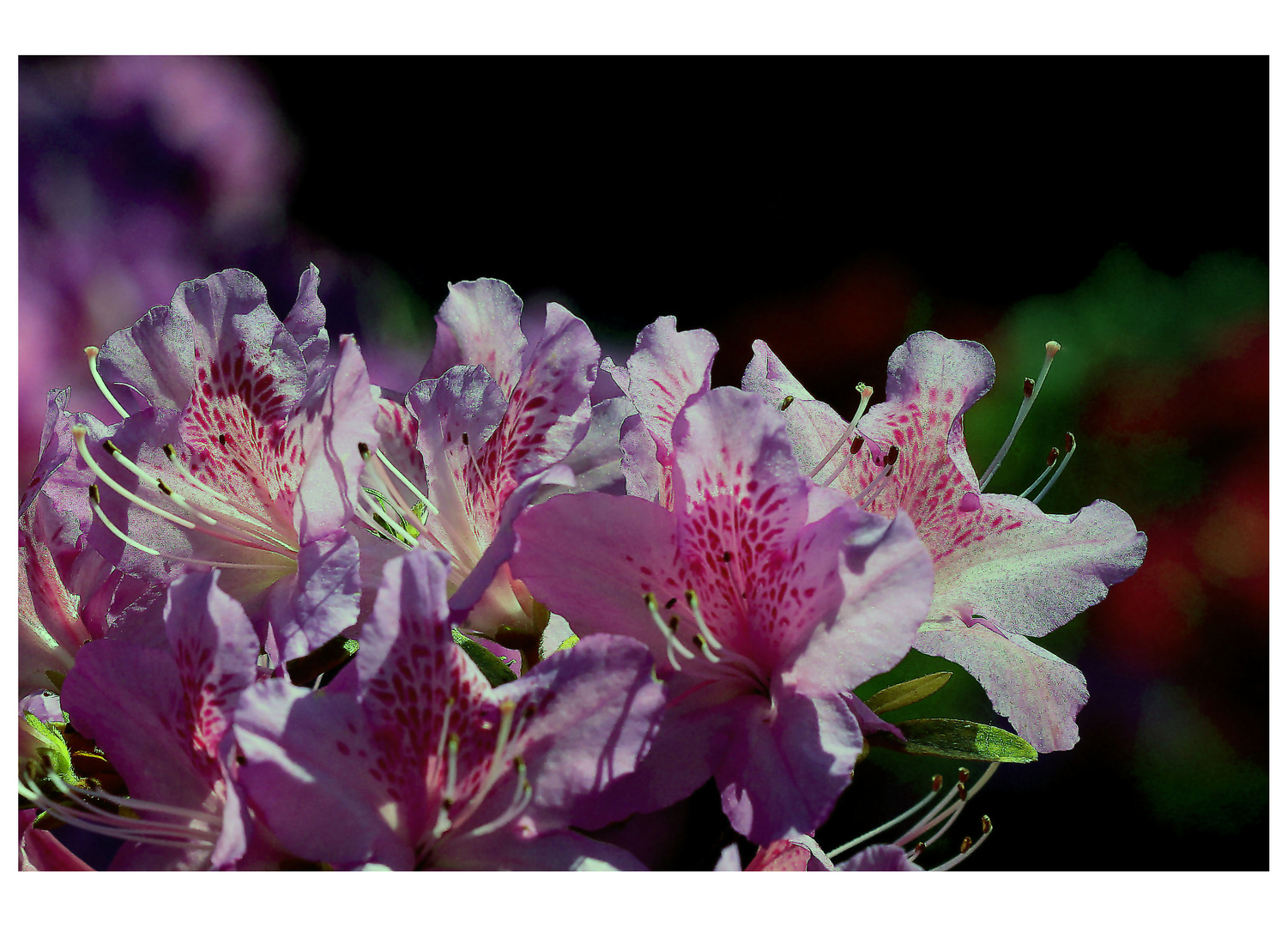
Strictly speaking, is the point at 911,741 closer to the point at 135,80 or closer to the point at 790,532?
the point at 790,532

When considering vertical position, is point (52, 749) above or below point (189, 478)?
below

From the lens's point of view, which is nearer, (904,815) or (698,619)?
(698,619)

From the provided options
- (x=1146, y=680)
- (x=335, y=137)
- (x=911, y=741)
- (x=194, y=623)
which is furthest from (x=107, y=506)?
(x=335, y=137)

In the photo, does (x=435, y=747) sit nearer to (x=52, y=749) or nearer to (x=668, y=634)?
(x=668, y=634)

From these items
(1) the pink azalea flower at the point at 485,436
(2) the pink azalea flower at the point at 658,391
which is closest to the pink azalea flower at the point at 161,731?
(1) the pink azalea flower at the point at 485,436

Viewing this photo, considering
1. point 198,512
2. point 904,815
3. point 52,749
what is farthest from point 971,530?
point 52,749

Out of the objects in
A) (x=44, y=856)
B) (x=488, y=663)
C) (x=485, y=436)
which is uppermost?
(x=485, y=436)

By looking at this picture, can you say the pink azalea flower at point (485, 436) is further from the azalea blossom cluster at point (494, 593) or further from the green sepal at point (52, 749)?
the green sepal at point (52, 749)
